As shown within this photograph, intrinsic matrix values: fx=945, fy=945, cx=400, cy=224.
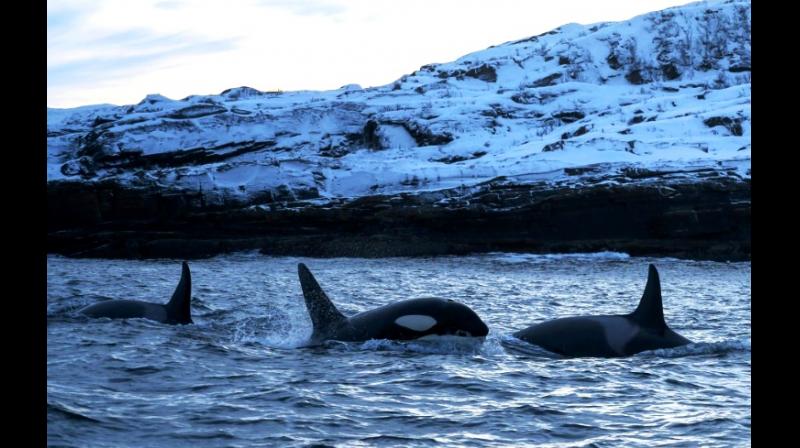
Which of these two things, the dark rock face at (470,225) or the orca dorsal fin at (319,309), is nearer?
the orca dorsal fin at (319,309)

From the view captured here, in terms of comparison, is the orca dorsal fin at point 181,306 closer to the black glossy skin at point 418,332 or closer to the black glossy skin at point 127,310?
the black glossy skin at point 127,310

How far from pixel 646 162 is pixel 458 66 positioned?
110 feet

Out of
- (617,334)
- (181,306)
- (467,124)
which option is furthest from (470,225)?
(617,334)

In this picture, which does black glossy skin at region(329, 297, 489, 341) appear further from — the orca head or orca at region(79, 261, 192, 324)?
orca at region(79, 261, 192, 324)

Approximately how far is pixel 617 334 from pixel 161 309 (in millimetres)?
6306

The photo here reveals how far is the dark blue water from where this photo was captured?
21.7ft

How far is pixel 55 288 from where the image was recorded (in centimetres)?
1920

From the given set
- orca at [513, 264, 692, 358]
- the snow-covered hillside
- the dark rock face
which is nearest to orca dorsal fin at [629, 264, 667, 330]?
orca at [513, 264, 692, 358]

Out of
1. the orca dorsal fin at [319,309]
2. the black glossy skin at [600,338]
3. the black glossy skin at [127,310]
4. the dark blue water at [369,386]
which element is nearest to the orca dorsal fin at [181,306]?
the black glossy skin at [127,310]

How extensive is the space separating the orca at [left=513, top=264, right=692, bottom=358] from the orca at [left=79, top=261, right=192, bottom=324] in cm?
480

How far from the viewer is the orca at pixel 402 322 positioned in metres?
10.9

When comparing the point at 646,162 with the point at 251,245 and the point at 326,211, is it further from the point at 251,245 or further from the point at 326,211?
the point at 251,245

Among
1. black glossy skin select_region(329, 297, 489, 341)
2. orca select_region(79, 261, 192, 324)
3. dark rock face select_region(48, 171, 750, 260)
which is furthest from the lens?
dark rock face select_region(48, 171, 750, 260)

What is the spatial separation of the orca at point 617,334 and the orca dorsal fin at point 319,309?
2344 mm
